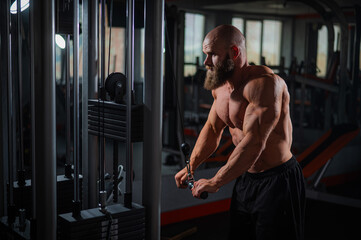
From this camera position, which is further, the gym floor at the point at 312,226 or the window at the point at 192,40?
the window at the point at 192,40

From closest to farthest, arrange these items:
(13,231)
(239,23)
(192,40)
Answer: (13,231)
(192,40)
(239,23)

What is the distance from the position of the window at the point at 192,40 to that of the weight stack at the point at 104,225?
2.52 m

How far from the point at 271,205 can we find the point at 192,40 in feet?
7.02

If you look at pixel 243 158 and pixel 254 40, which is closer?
pixel 243 158

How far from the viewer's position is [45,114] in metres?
1.28

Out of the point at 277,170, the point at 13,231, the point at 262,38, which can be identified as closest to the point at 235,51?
the point at 277,170

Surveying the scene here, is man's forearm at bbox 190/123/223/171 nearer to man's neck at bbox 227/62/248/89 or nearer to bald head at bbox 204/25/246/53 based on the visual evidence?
Result: man's neck at bbox 227/62/248/89

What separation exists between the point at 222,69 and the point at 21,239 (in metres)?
1.12

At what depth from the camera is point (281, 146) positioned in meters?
2.18

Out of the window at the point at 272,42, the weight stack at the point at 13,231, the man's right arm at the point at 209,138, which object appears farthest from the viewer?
the window at the point at 272,42

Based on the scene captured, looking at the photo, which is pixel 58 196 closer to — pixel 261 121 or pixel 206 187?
pixel 206 187

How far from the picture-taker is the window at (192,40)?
382 centimetres

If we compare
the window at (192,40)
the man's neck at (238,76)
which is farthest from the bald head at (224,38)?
the window at (192,40)

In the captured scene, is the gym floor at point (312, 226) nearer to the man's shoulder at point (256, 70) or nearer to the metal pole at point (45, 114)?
the man's shoulder at point (256, 70)
